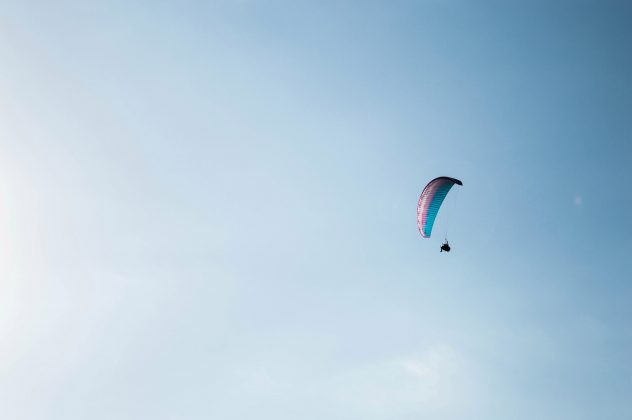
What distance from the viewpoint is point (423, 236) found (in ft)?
137

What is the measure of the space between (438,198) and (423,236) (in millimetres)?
3506

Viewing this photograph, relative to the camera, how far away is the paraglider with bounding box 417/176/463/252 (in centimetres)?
4019

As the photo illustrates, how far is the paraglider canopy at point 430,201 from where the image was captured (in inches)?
1580

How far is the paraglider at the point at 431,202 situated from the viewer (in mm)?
40188

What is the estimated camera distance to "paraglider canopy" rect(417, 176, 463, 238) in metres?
40.1

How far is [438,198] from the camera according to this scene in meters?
41.3

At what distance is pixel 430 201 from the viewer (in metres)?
41.5

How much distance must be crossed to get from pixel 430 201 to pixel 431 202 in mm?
121
